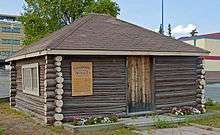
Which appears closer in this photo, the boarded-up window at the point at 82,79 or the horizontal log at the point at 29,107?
the boarded-up window at the point at 82,79

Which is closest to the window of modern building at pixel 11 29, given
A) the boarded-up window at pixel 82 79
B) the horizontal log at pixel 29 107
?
the horizontal log at pixel 29 107

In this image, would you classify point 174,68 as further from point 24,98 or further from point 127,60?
point 24,98

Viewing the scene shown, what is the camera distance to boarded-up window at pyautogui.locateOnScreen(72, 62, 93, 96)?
1329 cm

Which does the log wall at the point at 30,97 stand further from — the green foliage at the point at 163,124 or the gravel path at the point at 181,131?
the gravel path at the point at 181,131

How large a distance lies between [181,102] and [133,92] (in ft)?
7.54

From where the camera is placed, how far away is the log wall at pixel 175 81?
14.9 m

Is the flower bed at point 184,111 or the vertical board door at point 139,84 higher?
the vertical board door at point 139,84

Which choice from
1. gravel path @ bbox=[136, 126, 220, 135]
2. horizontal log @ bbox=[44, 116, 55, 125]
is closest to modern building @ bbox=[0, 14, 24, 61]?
horizontal log @ bbox=[44, 116, 55, 125]

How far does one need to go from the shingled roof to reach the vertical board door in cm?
65

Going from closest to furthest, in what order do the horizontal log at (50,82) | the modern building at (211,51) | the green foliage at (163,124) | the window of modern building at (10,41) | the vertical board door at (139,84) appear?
the green foliage at (163,124), the horizontal log at (50,82), the vertical board door at (139,84), the modern building at (211,51), the window of modern building at (10,41)

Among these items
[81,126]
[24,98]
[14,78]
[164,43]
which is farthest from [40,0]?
[81,126]

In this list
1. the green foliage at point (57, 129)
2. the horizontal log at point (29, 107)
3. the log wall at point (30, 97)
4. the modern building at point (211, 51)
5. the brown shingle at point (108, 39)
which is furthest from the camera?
the modern building at point (211, 51)

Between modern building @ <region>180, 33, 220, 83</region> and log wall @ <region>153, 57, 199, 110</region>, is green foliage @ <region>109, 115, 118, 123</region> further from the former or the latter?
modern building @ <region>180, 33, 220, 83</region>

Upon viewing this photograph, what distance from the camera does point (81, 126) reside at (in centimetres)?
1196
